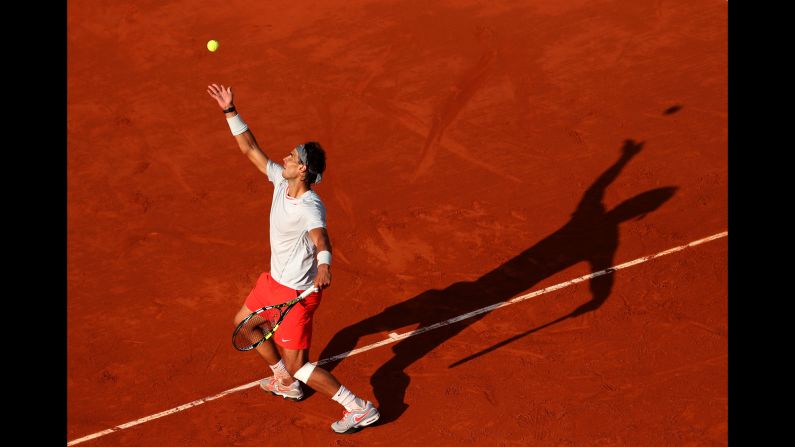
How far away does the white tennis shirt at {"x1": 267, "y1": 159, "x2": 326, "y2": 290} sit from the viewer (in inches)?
310

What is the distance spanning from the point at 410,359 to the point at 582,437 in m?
1.93

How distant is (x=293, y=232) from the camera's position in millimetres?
8016

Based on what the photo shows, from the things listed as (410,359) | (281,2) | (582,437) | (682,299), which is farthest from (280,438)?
(281,2)

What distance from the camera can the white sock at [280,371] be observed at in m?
8.91

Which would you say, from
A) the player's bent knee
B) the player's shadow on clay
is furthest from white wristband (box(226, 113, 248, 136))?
the player's shadow on clay

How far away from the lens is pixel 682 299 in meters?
10.2

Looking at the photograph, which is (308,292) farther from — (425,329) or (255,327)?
(425,329)

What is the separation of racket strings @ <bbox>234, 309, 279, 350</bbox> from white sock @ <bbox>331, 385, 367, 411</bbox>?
85 cm

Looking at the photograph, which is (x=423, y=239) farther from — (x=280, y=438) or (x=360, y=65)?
(x=360, y=65)

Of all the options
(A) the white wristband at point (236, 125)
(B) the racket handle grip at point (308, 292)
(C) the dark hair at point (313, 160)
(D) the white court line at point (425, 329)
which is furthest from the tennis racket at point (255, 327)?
(A) the white wristband at point (236, 125)

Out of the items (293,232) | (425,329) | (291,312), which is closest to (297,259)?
(293,232)

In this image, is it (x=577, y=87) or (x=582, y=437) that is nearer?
(x=582, y=437)

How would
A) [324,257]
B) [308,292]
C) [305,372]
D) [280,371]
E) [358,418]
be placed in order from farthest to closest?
[280,371]
[358,418]
[305,372]
[308,292]
[324,257]

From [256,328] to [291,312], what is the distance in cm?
53
